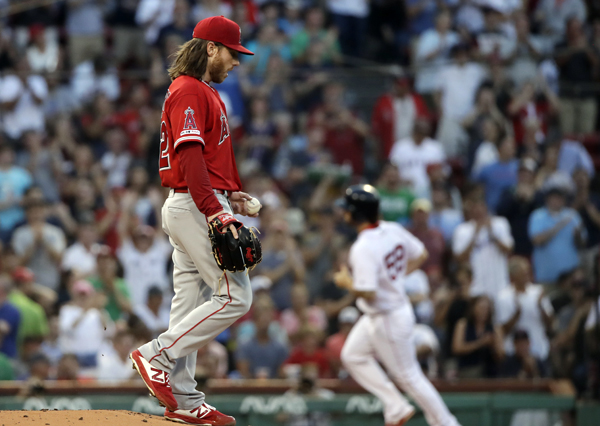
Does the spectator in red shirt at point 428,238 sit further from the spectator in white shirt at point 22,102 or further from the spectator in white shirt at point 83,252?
the spectator in white shirt at point 22,102

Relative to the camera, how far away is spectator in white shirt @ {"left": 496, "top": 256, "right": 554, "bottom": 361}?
9969 millimetres

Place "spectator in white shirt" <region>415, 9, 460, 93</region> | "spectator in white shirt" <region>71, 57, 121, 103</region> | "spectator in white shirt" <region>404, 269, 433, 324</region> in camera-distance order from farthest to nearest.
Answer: "spectator in white shirt" <region>415, 9, 460, 93</region>, "spectator in white shirt" <region>71, 57, 121, 103</region>, "spectator in white shirt" <region>404, 269, 433, 324</region>

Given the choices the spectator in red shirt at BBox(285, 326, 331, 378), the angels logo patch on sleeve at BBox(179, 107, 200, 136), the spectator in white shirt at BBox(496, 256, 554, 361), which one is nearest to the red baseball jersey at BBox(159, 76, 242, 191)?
the angels logo patch on sleeve at BBox(179, 107, 200, 136)

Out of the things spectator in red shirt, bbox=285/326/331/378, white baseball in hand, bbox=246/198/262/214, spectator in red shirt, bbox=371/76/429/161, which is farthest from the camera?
spectator in red shirt, bbox=371/76/429/161

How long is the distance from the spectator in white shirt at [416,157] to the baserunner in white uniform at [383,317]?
3.89 meters

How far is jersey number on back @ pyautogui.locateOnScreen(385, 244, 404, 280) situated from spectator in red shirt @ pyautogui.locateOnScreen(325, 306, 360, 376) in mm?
2346

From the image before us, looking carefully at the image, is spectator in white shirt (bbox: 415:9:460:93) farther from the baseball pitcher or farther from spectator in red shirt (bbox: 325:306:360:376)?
the baseball pitcher

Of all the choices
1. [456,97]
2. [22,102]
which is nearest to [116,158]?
[22,102]

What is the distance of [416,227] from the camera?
10680 millimetres

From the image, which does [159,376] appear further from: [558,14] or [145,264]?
[558,14]

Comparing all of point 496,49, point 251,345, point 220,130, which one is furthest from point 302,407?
point 496,49

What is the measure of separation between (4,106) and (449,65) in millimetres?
5746

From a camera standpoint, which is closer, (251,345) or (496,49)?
(251,345)

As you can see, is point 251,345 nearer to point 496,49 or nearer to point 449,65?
point 449,65
